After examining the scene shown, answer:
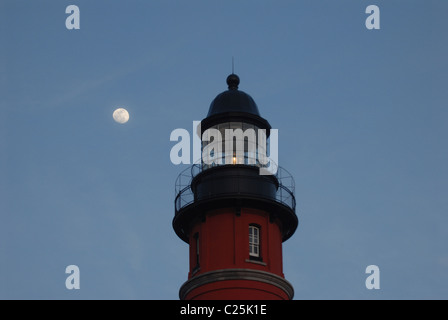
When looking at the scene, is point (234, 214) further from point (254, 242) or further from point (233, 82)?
point (233, 82)

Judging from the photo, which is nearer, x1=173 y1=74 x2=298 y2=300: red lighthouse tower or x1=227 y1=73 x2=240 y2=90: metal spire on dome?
x1=173 y1=74 x2=298 y2=300: red lighthouse tower

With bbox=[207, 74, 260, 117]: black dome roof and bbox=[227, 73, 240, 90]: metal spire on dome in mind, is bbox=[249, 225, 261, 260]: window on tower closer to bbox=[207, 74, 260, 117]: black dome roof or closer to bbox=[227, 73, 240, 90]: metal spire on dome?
bbox=[207, 74, 260, 117]: black dome roof

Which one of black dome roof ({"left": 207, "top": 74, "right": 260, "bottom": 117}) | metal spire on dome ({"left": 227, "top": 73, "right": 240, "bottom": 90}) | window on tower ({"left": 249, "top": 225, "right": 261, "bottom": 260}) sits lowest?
window on tower ({"left": 249, "top": 225, "right": 261, "bottom": 260})

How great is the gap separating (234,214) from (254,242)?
165 cm

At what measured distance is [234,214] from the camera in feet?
151

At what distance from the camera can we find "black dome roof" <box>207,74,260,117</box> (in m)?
48.5

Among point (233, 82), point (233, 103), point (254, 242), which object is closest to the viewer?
point (254, 242)

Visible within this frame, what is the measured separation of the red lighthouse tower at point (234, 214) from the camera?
146ft

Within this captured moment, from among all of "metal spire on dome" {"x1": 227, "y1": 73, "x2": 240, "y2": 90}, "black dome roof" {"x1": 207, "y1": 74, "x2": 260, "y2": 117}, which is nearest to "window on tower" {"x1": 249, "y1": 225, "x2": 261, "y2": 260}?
"black dome roof" {"x1": 207, "y1": 74, "x2": 260, "y2": 117}

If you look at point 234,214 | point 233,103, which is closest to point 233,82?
point 233,103

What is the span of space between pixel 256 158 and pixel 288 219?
343 centimetres

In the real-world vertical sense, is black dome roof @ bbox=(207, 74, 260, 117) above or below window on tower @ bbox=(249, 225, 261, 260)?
above

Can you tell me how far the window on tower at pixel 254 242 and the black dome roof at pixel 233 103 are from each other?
241 inches

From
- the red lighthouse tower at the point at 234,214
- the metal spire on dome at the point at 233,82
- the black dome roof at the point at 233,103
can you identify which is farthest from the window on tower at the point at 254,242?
the metal spire on dome at the point at 233,82
